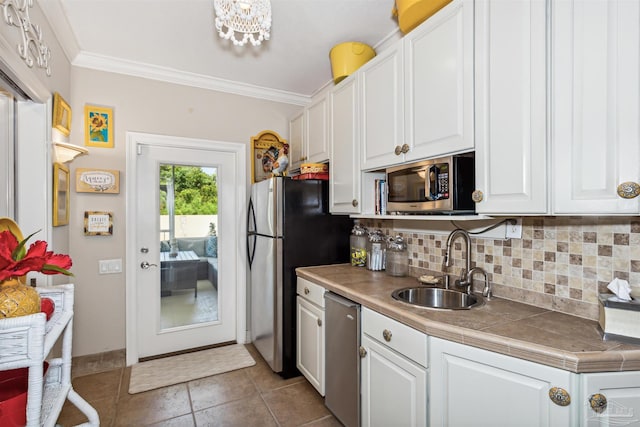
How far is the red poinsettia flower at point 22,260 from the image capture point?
35.8 inches

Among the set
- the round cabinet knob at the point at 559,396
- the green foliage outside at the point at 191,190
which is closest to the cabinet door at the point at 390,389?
the round cabinet knob at the point at 559,396

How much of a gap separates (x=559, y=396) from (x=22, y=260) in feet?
5.51

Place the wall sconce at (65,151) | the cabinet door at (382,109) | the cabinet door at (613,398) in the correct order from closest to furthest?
the cabinet door at (613,398) < the cabinet door at (382,109) < the wall sconce at (65,151)

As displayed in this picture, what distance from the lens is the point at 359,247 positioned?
8.31 feet

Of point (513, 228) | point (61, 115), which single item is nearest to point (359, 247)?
point (513, 228)

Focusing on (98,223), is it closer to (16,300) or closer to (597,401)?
(16,300)

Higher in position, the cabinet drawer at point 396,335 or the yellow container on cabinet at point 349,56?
the yellow container on cabinet at point 349,56

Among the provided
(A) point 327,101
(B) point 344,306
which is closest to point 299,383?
(B) point 344,306

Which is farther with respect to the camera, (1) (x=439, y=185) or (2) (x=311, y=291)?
(2) (x=311, y=291)

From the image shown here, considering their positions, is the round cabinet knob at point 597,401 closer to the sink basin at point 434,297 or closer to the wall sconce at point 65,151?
the sink basin at point 434,297

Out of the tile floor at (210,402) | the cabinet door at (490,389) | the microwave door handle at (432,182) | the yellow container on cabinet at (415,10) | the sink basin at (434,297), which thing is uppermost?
the yellow container on cabinet at (415,10)

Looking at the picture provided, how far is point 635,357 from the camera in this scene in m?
1.00

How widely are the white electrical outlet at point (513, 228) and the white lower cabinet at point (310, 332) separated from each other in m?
1.11

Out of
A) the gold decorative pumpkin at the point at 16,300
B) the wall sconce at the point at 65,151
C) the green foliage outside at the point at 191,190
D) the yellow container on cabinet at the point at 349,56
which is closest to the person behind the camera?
the gold decorative pumpkin at the point at 16,300
